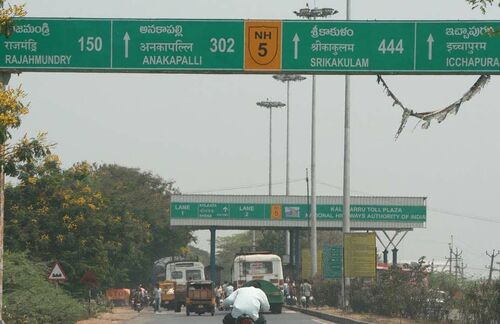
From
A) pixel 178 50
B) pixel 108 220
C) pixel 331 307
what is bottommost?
pixel 331 307

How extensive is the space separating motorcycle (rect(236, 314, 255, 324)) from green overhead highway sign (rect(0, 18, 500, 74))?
10235 millimetres

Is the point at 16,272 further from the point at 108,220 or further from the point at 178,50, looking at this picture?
the point at 108,220

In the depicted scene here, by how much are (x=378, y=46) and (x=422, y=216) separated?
168ft

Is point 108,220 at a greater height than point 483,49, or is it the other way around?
point 483,49

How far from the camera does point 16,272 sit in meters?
32.5

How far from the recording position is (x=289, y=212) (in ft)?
254

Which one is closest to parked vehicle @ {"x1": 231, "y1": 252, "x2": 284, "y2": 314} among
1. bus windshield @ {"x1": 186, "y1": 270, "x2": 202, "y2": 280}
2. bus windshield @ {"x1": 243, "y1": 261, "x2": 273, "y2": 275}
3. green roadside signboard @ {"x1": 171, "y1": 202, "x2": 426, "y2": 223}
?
bus windshield @ {"x1": 243, "y1": 261, "x2": 273, "y2": 275}

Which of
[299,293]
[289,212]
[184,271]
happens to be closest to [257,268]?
[299,293]

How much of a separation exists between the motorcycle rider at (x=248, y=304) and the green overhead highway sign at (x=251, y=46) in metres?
9.62

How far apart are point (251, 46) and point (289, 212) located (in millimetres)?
51724

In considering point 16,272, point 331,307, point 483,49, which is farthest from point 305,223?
point 483,49

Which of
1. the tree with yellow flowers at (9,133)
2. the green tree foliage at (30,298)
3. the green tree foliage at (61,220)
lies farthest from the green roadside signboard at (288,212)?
the tree with yellow flowers at (9,133)

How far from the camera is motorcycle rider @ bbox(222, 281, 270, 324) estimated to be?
54.9 feet

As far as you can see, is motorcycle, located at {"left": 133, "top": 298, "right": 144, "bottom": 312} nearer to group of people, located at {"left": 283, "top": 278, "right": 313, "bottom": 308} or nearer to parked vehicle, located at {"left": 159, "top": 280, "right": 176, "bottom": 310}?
parked vehicle, located at {"left": 159, "top": 280, "right": 176, "bottom": 310}
